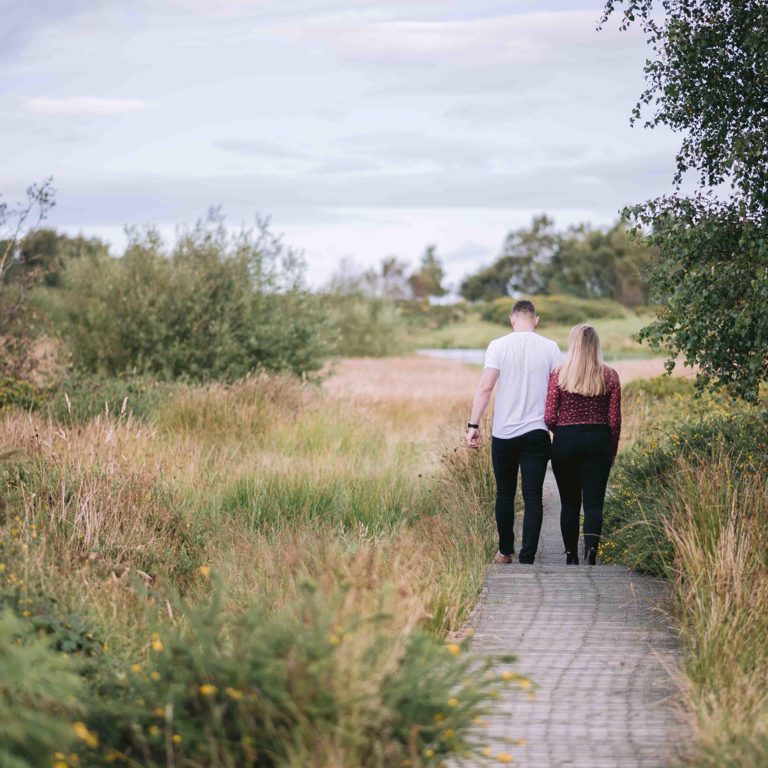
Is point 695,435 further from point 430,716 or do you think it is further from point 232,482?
point 430,716

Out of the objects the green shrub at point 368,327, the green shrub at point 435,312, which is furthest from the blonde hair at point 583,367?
the green shrub at point 435,312

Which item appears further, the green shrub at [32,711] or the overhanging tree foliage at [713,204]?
the overhanging tree foliage at [713,204]

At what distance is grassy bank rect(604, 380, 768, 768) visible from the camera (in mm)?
4348

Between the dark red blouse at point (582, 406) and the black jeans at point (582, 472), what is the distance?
0.05 m

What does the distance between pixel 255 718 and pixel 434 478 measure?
7.87 m

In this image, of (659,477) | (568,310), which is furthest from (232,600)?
(568,310)

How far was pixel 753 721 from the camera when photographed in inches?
174

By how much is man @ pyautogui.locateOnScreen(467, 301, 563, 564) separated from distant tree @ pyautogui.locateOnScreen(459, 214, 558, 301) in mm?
81877

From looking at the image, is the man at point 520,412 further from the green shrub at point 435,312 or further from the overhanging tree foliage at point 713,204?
the green shrub at point 435,312

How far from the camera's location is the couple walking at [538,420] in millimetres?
7941

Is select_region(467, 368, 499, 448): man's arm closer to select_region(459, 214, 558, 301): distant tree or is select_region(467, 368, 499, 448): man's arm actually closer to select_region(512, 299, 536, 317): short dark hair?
select_region(512, 299, 536, 317): short dark hair

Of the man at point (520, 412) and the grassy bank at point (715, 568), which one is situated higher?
the man at point (520, 412)

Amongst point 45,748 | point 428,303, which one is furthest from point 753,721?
point 428,303

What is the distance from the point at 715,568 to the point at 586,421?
2.35 meters
